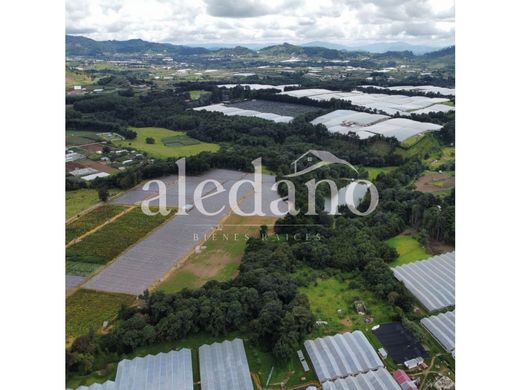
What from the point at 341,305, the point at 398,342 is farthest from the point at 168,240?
the point at 398,342

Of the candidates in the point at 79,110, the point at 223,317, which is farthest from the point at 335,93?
the point at 223,317

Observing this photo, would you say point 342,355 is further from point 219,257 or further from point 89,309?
point 89,309

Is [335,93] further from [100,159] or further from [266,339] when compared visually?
[266,339]

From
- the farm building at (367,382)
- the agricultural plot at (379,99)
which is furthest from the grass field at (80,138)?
the farm building at (367,382)

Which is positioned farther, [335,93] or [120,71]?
[120,71]

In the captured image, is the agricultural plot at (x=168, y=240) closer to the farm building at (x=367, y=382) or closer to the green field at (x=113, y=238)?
the green field at (x=113, y=238)

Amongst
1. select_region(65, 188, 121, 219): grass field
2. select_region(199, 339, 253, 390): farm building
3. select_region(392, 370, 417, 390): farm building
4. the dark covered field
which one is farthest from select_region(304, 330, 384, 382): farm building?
the dark covered field
